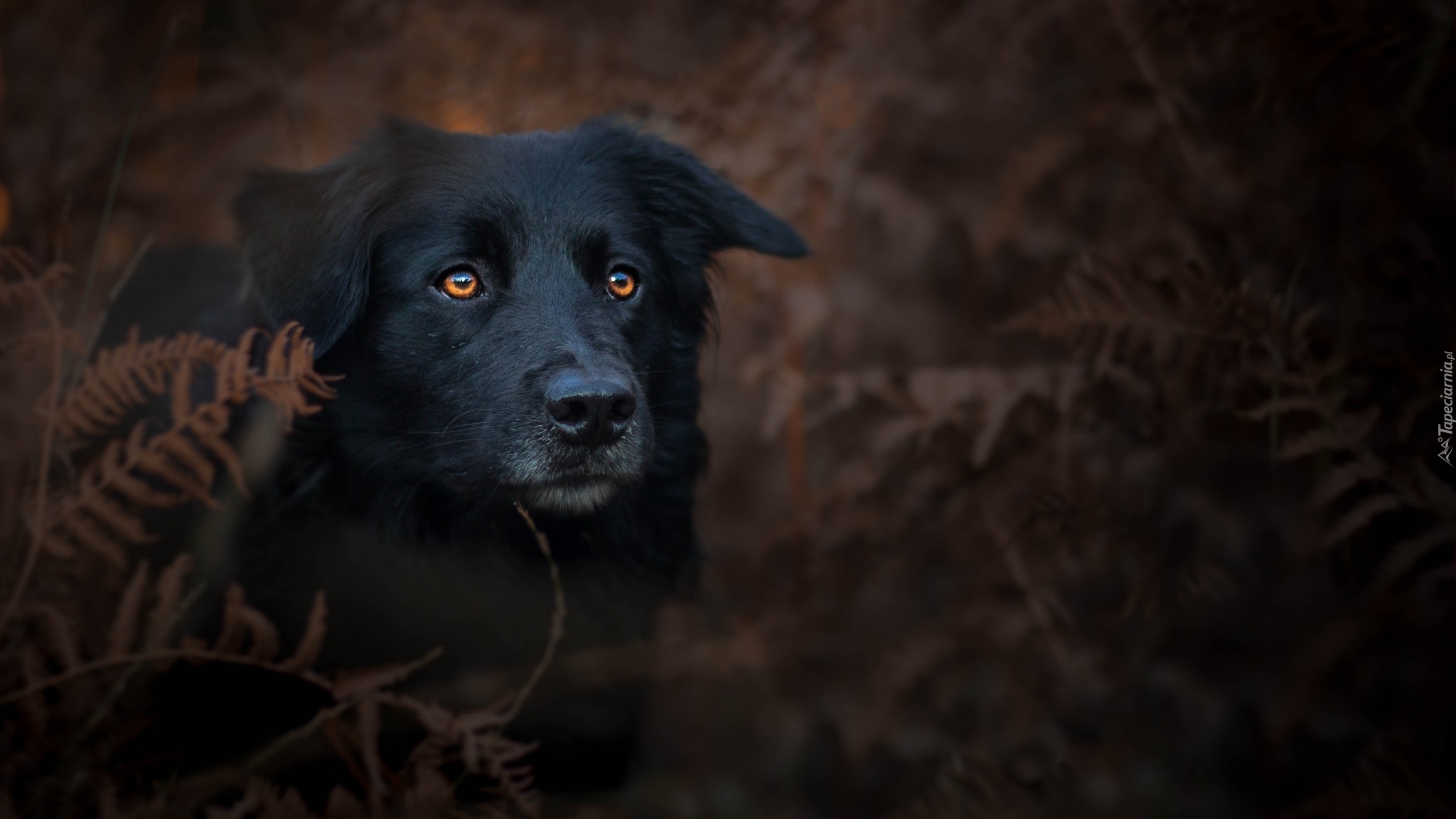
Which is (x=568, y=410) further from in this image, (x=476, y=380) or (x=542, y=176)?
(x=542, y=176)

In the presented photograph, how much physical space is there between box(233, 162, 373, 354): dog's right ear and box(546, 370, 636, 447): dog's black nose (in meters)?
0.59


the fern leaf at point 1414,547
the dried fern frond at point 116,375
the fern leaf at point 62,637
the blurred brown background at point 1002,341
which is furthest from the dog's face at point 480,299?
the fern leaf at point 1414,547

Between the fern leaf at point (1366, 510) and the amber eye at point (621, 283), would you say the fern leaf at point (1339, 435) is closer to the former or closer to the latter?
the fern leaf at point (1366, 510)

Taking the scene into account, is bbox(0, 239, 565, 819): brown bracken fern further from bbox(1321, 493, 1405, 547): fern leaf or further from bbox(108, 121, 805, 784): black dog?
bbox(1321, 493, 1405, 547): fern leaf

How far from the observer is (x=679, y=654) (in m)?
3.04

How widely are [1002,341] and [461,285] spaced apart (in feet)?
7.26

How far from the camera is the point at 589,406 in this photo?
6.74 ft

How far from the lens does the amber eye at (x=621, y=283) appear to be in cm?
250

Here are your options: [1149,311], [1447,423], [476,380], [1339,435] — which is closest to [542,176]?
[476,380]

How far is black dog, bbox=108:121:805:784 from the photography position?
86.2 inches

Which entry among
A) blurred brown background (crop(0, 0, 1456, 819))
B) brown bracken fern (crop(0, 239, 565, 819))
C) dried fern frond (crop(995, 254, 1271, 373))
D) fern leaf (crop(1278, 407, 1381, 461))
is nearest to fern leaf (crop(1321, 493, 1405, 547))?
blurred brown background (crop(0, 0, 1456, 819))

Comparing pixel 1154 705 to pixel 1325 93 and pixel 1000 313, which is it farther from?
pixel 1325 93

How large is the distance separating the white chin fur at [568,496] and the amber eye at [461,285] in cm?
55

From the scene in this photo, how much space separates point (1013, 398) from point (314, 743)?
7.72 feet
